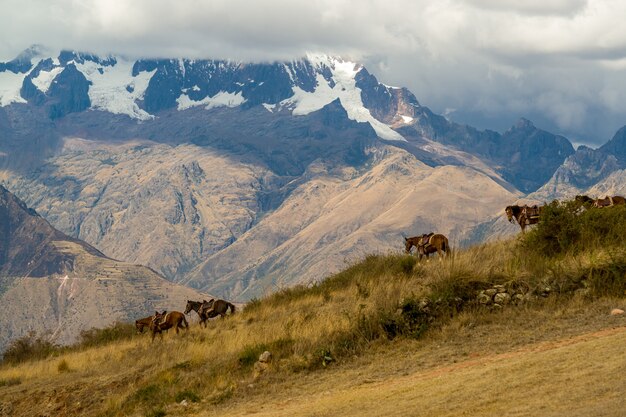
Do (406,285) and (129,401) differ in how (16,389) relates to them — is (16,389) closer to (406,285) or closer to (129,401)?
(129,401)

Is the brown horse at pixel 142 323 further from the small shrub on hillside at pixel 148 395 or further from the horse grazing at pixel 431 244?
the small shrub on hillside at pixel 148 395

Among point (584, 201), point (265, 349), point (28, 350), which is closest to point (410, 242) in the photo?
point (584, 201)

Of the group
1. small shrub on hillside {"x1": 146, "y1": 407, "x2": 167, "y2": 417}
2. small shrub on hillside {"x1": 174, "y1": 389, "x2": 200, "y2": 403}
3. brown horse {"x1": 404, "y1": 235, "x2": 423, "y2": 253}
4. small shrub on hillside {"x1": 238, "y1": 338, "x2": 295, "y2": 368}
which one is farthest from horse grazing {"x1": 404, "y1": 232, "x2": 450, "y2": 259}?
small shrub on hillside {"x1": 146, "y1": 407, "x2": 167, "y2": 417}

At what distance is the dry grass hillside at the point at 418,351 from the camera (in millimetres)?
13906

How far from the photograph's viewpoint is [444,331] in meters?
19.5

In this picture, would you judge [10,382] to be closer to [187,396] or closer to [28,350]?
[28,350]

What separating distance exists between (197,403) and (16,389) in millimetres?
9072

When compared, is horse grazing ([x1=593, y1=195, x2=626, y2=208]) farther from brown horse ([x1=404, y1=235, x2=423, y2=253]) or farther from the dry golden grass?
brown horse ([x1=404, y1=235, x2=423, y2=253])

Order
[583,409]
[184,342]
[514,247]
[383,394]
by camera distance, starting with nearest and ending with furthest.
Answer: [583,409] → [383,394] → [514,247] → [184,342]

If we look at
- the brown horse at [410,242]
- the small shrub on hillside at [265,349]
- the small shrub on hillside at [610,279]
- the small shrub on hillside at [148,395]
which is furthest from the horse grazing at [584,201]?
the small shrub on hillside at [148,395]

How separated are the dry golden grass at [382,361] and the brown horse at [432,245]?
0.50m

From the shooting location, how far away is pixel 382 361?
18.8 meters

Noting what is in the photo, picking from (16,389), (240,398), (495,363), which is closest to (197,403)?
(240,398)

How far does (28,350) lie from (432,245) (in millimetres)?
20515
